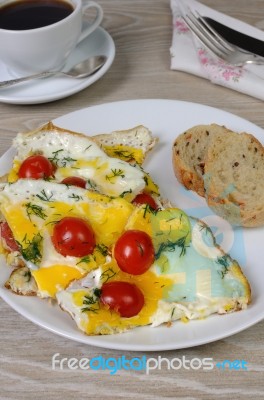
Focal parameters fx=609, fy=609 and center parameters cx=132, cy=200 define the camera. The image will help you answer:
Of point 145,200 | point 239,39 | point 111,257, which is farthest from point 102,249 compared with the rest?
point 239,39

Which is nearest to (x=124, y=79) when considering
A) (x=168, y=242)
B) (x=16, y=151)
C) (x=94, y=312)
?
(x=16, y=151)

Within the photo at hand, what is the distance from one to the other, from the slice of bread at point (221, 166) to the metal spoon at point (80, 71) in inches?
35.0

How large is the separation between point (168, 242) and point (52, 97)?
1464 mm

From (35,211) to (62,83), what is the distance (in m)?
1.38

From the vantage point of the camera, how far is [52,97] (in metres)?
3.51

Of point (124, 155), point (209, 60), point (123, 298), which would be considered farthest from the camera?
point (209, 60)

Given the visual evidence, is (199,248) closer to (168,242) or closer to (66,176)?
(168,242)

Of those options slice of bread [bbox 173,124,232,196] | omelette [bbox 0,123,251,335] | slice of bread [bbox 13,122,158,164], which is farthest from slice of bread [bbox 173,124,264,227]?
omelette [bbox 0,123,251,335]

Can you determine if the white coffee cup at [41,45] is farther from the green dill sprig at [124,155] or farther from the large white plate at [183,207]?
the green dill sprig at [124,155]

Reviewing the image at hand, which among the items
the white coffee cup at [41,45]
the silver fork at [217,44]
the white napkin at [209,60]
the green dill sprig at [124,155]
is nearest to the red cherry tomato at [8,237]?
the green dill sprig at [124,155]

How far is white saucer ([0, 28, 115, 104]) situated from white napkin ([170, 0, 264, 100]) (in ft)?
1.47

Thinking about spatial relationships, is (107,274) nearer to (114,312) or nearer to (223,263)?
(114,312)

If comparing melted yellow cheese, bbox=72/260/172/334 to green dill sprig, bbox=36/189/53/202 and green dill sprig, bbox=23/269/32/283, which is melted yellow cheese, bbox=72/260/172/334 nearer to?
green dill sprig, bbox=23/269/32/283

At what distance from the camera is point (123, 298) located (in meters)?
2.20
